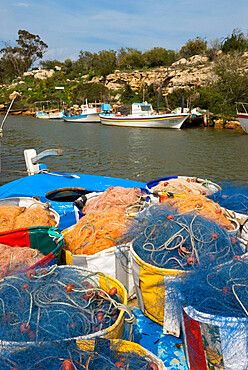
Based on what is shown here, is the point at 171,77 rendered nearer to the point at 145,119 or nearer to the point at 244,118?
the point at 145,119

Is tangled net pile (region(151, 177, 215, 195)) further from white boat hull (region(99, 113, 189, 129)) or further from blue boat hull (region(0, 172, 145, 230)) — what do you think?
white boat hull (region(99, 113, 189, 129))

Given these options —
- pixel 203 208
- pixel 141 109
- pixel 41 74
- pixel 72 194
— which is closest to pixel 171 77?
pixel 141 109

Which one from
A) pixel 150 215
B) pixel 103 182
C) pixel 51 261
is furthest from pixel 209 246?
pixel 103 182

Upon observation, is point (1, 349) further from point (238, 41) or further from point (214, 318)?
point (238, 41)

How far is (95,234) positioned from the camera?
110 inches

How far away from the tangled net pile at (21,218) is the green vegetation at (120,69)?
98.7 feet

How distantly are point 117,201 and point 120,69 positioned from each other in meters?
57.0

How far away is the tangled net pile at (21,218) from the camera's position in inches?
120

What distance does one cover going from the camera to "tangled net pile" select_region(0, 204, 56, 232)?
10.0 ft

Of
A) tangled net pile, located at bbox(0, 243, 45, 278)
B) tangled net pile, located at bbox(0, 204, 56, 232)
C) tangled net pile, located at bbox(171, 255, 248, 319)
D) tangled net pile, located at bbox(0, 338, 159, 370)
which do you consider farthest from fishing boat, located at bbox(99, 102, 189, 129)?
tangled net pile, located at bbox(0, 338, 159, 370)

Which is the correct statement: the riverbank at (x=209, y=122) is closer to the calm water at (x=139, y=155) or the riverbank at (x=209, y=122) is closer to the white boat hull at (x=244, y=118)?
the calm water at (x=139, y=155)

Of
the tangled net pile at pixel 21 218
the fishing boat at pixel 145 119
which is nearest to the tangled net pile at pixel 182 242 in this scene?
the tangled net pile at pixel 21 218

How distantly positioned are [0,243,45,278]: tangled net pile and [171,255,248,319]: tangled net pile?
1.22 metres

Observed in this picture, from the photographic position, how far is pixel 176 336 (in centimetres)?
234
